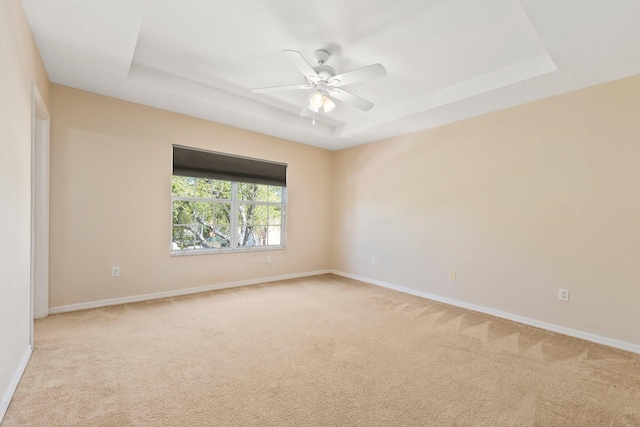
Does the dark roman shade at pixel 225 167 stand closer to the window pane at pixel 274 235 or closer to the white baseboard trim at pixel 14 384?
the window pane at pixel 274 235

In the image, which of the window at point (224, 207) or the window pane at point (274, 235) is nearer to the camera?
the window at point (224, 207)

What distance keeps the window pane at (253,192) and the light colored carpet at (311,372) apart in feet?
A: 6.25

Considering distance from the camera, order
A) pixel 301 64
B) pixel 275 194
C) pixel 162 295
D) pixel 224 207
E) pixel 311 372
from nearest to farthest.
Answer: pixel 311 372
pixel 301 64
pixel 162 295
pixel 224 207
pixel 275 194

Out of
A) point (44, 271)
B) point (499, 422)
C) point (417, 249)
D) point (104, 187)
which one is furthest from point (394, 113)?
point (44, 271)

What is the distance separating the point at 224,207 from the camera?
449 cm

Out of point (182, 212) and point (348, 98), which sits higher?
point (348, 98)

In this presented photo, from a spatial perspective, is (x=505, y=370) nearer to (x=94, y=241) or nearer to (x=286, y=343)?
(x=286, y=343)

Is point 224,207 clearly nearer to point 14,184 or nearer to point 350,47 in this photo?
point 14,184

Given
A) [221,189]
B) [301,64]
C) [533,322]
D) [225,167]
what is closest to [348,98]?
[301,64]

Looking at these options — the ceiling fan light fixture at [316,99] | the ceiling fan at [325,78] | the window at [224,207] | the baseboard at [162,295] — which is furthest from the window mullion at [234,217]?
the ceiling fan light fixture at [316,99]

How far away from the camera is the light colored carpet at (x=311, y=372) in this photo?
1.67 metres

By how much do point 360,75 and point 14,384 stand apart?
3172 millimetres

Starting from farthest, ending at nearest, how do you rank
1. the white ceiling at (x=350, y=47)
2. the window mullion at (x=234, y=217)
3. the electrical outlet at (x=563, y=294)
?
the window mullion at (x=234, y=217), the electrical outlet at (x=563, y=294), the white ceiling at (x=350, y=47)

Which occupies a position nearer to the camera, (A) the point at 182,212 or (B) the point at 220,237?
(A) the point at 182,212
